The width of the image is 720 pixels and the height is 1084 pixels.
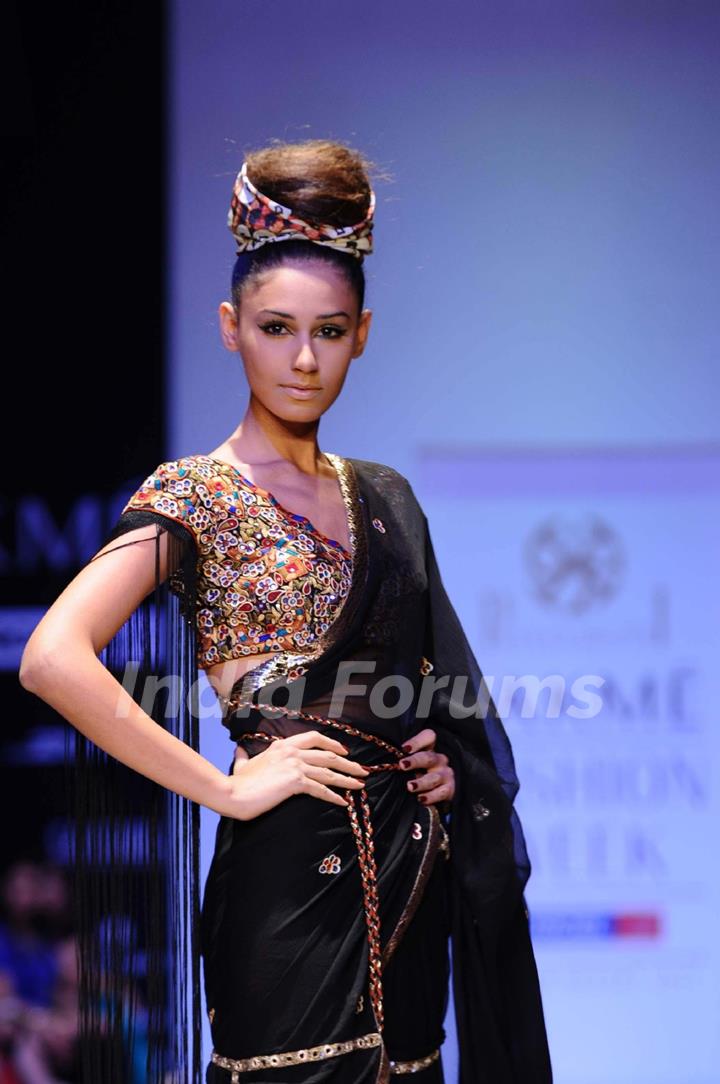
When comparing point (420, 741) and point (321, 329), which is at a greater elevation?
point (321, 329)

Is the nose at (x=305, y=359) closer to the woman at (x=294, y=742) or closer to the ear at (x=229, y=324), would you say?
the woman at (x=294, y=742)

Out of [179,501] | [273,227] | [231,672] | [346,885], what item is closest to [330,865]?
[346,885]

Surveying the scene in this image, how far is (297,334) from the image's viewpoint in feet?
5.82

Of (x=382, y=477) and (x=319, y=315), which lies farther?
(x=382, y=477)

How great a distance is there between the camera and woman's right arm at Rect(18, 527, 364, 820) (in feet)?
5.19

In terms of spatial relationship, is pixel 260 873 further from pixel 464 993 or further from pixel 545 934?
pixel 545 934

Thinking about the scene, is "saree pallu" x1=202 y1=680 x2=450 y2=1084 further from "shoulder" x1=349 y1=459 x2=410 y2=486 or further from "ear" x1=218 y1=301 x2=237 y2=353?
"ear" x1=218 y1=301 x2=237 y2=353

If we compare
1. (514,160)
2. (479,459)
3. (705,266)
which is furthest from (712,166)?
(479,459)

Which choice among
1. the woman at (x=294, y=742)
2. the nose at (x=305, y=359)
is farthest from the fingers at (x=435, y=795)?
the nose at (x=305, y=359)

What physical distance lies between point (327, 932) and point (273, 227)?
0.81 metres

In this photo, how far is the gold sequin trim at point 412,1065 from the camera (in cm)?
168

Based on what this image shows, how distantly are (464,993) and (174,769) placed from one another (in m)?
0.47

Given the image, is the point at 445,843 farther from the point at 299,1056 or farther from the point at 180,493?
the point at 180,493

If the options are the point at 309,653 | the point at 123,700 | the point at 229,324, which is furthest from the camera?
the point at 229,324
